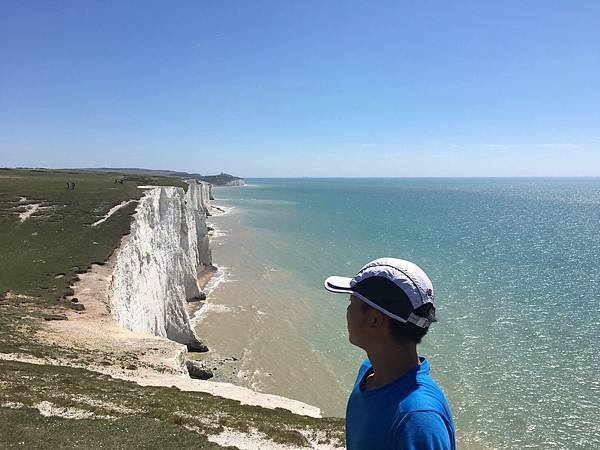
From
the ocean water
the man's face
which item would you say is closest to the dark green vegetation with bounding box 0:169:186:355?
the ocean water

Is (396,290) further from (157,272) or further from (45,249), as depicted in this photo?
(45,249)

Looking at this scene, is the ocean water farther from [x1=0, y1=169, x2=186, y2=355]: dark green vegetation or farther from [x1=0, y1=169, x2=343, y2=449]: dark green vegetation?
[x1=0, y1=169, x2=343, y2=449]: dark green vegetation

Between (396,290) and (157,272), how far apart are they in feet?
108

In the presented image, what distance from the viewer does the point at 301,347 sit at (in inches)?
1369

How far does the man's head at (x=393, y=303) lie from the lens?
3232mm

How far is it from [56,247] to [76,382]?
20.2 meters

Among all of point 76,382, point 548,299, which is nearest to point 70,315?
point 76,382

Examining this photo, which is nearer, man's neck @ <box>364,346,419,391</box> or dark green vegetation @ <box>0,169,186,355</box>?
man's neck @ <box>364,346,419,391</box>

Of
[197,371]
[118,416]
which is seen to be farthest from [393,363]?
[197,371]

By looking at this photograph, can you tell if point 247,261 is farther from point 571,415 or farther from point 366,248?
point 571,415

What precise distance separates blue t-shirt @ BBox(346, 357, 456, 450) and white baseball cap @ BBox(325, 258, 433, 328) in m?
0.40

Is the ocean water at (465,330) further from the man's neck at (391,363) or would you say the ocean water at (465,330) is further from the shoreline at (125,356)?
the man's neck at (391,363)

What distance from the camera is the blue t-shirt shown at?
109 inches

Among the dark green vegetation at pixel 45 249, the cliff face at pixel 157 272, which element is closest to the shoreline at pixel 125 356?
the dark green vegetation at pixel 45 249
